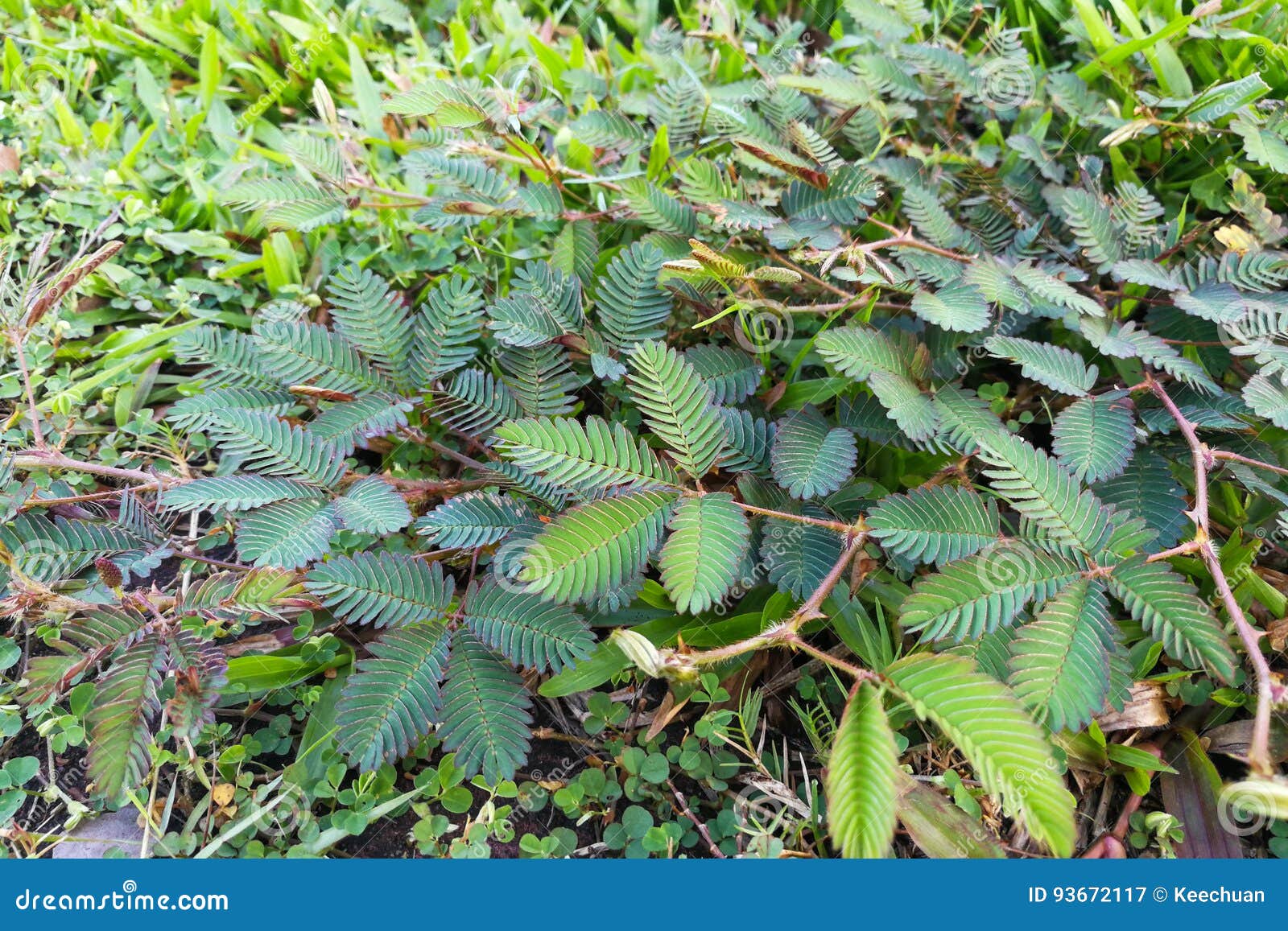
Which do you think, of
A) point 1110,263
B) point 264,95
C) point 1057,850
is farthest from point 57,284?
point 1110,263

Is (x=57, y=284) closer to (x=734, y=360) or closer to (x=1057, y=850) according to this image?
(x=734, y=360)

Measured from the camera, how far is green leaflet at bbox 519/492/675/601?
1365 millimetres

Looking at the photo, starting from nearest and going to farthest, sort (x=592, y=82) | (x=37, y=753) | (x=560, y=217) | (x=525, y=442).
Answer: (x=525, y=442) < (x=37, y=753) < (x=560, y=217) < (x=592, y=82)

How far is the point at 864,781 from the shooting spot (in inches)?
46.6

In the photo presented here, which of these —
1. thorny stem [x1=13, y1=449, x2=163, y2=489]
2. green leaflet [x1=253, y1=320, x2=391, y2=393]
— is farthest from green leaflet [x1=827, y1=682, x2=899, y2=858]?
thorny stem [x1=13, y1=449, x2=163, y2=489]

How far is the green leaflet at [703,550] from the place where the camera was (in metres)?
1.35

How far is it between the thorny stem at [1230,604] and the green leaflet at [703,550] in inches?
27.1

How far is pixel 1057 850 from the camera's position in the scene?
111 centimetres

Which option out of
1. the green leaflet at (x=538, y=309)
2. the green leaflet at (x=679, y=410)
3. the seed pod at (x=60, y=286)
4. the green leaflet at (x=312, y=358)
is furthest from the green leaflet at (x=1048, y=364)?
the seed pod at (x=60, y=286)

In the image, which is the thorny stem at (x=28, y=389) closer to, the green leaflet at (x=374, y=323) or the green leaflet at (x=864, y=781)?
the green leaflet at (x=374, y=323)

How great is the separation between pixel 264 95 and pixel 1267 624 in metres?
2.89

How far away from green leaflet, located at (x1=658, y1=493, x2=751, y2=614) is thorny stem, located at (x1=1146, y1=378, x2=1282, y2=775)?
0.69 metres

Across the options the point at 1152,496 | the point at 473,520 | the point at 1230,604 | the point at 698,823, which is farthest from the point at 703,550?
the point at 1152,496

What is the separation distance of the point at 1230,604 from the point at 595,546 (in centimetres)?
93
